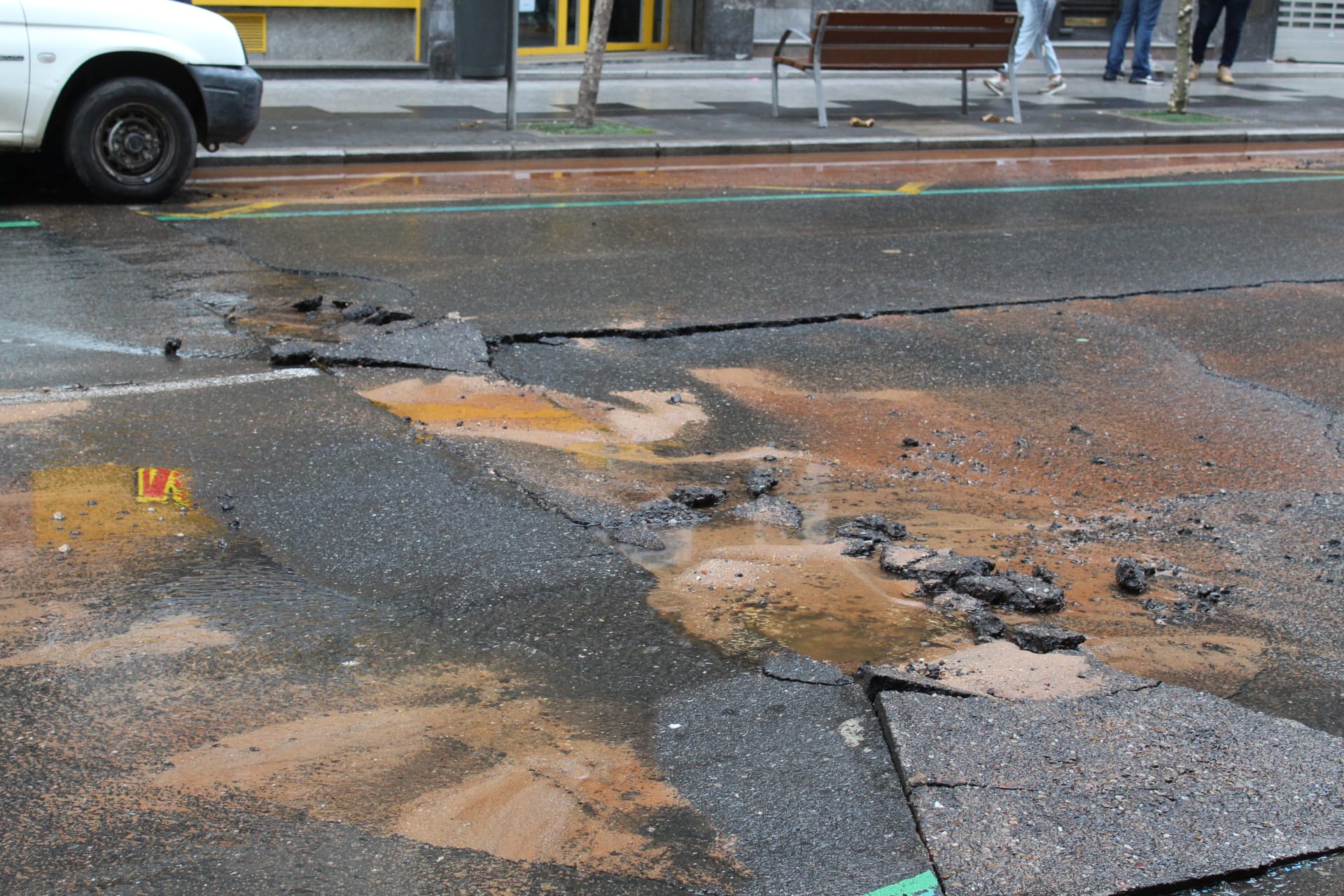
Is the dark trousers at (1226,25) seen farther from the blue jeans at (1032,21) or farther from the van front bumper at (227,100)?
the van front bumper at (227,100)

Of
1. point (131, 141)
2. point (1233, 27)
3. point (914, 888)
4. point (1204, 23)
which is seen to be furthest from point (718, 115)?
point (914, 888)

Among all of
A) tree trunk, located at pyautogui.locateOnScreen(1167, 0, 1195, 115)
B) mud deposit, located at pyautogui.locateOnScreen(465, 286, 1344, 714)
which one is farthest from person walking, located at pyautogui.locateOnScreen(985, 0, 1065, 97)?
mud deposit, located at pyautogui.locateOnScreen(465, 286, 1344, 714)

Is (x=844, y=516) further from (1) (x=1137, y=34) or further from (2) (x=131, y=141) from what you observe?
(1) (x=1137, y=34)

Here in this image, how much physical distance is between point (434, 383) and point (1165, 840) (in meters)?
3.93

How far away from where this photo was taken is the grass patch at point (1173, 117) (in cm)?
1691

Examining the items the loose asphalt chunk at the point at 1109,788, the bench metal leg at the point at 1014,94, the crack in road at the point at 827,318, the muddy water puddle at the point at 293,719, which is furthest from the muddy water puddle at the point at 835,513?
the bench metal leg at the point at 1014,94

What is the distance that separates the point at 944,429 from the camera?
5961mm

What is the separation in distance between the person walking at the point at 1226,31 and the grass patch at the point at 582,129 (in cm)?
943

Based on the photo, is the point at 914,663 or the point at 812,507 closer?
the point at 914,663

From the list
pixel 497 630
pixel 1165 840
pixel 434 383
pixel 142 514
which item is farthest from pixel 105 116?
pixel 1165 840

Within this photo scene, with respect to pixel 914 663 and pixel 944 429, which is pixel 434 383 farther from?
pixel 914 663

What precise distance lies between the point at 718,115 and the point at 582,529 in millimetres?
12135

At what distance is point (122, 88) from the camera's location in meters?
9.79

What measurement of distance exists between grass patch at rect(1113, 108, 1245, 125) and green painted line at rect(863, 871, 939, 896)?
15.4m
